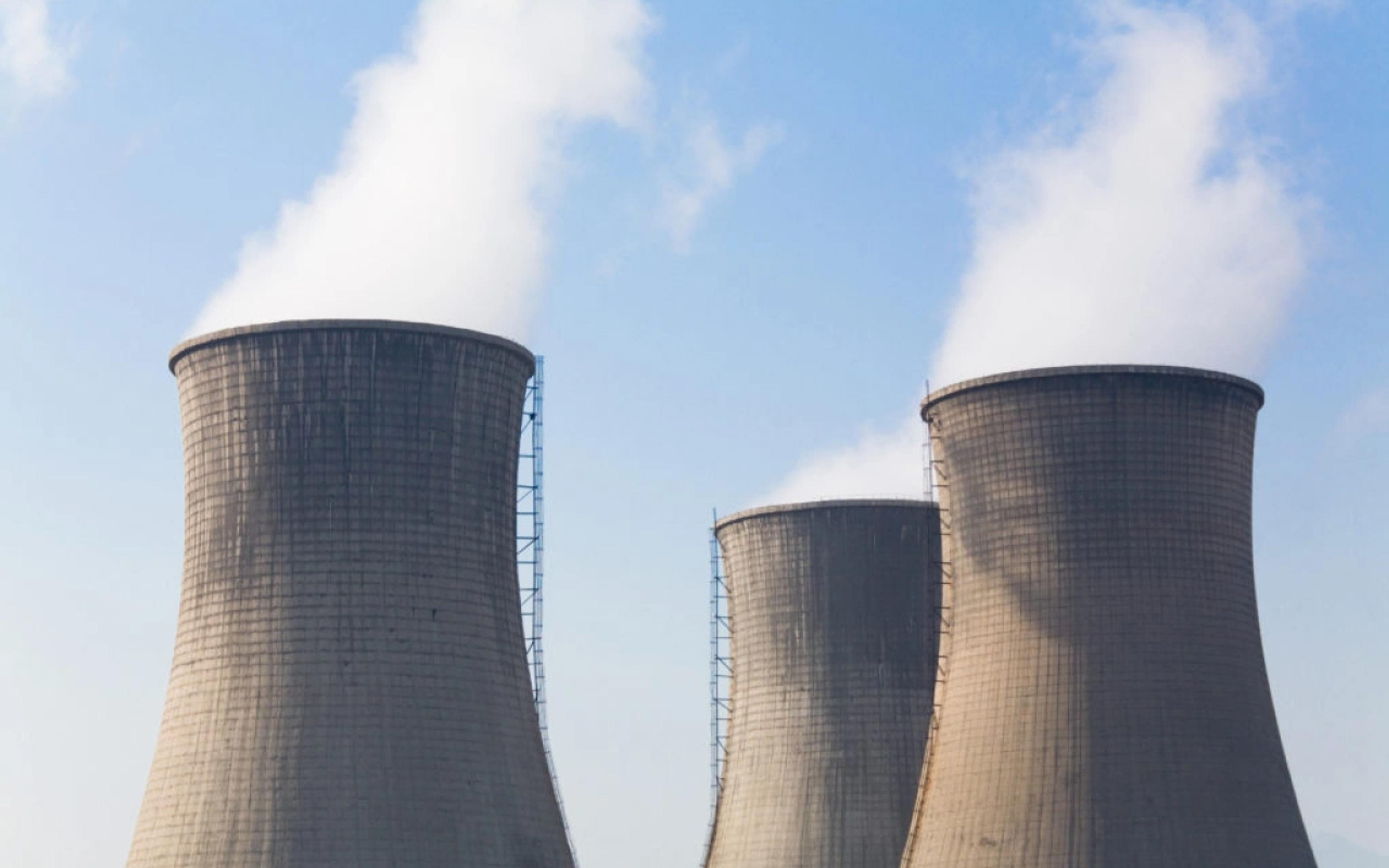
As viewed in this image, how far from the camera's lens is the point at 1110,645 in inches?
1151

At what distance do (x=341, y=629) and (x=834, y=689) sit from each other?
41.6 ft

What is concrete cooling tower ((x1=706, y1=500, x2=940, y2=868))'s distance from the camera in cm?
3725

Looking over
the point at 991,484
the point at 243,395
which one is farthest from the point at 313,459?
the point at 991,484

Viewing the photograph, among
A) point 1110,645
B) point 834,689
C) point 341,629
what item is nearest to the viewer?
point 341,629


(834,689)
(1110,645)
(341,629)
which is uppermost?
(834,689)

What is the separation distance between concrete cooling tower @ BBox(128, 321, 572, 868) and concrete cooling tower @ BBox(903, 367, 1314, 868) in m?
5.89

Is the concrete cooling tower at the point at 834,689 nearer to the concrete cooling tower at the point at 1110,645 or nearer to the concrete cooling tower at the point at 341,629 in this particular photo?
the concrete cooling tower at the point at 1110,645

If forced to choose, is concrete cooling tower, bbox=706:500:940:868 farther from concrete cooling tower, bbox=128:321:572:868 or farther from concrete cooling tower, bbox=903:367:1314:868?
concrete cooling tower, bbox=128:321:572:868

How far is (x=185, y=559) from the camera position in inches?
1119

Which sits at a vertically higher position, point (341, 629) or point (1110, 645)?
point (341, 629)

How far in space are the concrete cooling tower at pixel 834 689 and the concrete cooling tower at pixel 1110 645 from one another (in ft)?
22.1

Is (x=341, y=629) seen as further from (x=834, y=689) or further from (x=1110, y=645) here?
(x=834, y=689)

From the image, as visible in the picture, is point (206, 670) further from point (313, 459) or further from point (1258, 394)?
point (1258, 394)

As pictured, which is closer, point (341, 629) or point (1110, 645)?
point (341, 629)
